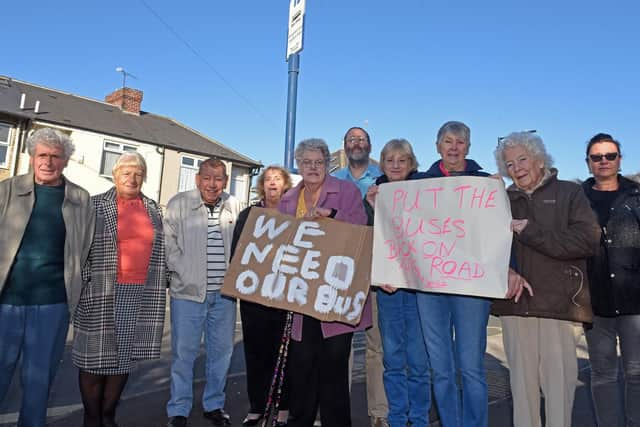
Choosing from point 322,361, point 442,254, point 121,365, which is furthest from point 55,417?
point 442,254

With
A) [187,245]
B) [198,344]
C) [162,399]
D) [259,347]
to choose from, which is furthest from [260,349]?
[162,399]

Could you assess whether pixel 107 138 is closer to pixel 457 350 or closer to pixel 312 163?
pixel 312 163

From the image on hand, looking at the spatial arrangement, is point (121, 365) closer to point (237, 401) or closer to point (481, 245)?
point (237, 401)

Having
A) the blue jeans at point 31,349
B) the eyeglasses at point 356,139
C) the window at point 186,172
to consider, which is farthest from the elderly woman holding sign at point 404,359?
the window at point 186,172

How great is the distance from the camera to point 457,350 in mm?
2959

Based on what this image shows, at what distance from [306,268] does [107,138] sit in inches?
831

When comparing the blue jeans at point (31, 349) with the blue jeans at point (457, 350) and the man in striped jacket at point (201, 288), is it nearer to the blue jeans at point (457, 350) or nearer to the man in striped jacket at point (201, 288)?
the man in striped jacket at point (201, 288)

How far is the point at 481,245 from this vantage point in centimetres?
284

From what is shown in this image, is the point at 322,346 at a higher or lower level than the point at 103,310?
lower

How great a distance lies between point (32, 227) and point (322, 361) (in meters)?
2.08

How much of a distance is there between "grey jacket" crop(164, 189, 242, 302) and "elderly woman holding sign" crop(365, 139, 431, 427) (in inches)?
57.9

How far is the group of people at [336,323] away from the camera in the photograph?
2.87 m

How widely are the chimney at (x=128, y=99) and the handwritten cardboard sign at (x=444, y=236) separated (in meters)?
24.8

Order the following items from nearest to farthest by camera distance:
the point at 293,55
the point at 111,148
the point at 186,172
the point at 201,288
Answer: the point at 201,288 < the point at 293,55 < the point at 111,148 < the point at 186,172
